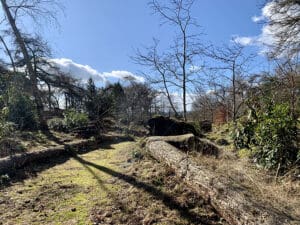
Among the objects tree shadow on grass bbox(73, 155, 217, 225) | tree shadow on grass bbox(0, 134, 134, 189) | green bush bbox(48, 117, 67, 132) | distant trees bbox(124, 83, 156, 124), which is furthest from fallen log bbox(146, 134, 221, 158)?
distant trees bbox(124, 83, 156, 124)

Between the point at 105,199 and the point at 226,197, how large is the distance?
1640 millimetres

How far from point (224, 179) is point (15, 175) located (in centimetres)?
379

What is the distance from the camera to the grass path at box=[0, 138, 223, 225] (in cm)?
289

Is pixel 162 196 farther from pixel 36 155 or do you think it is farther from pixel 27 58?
pixel 27 58

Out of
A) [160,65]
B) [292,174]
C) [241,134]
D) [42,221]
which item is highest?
[160,65]

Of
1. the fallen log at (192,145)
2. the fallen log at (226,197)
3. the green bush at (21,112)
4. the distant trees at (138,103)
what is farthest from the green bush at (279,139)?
the distant trees at (138,103)

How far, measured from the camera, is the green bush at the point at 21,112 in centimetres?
Answer: 999

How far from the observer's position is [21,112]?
1029 cm

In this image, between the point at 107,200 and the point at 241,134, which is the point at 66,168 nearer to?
the point at 107,200

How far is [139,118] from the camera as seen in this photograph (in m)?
21.0

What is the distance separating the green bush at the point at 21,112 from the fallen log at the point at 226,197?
8169 millimetres

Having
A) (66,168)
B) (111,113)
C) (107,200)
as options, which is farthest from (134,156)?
(111,113)

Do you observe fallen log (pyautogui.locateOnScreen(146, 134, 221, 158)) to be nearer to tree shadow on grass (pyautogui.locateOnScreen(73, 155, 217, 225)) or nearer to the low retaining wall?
tree shadow on grass (pyautogui.locateOnScreen(73, 155, 217, 225))

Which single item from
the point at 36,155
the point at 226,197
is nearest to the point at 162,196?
the point at 226,197
